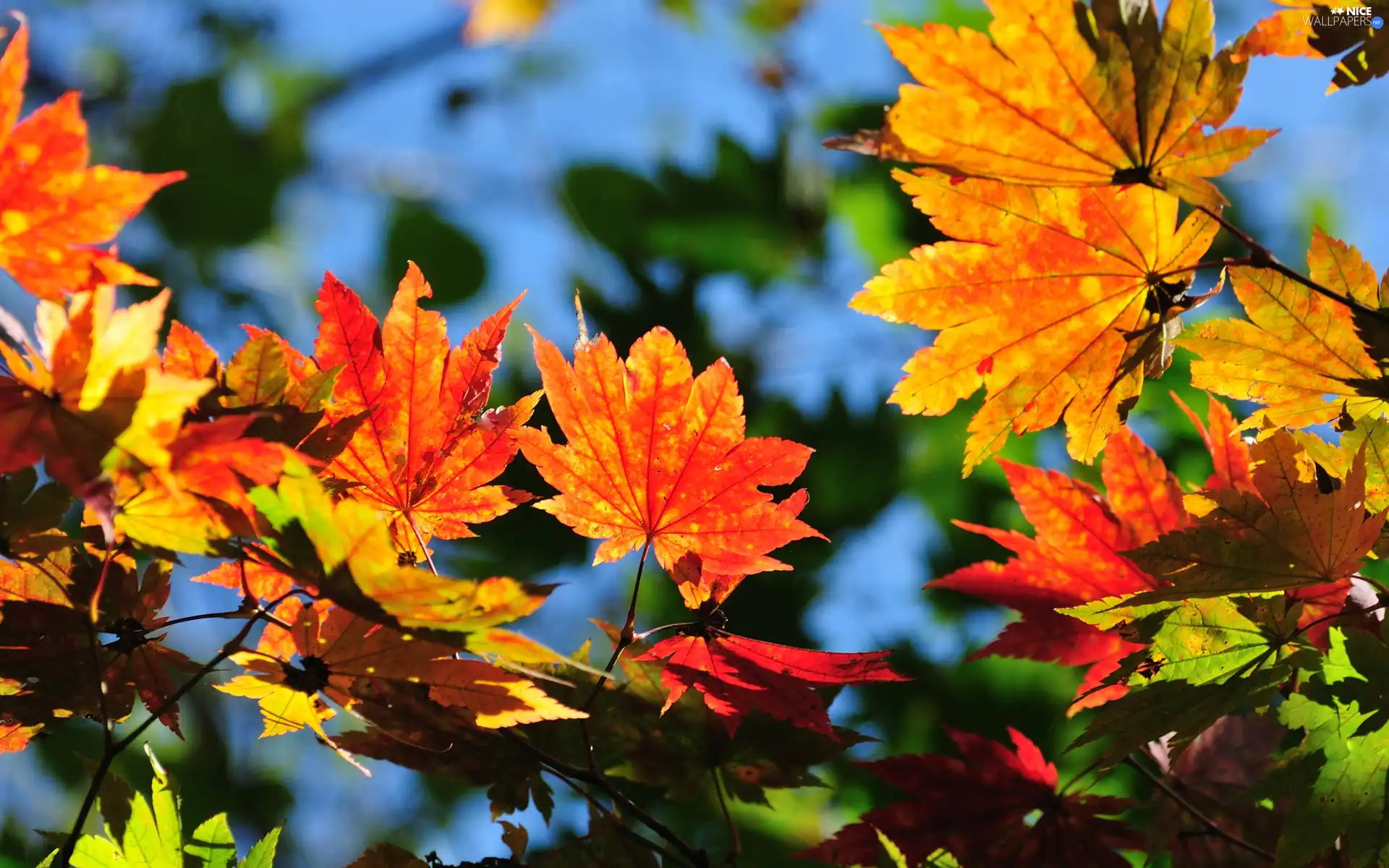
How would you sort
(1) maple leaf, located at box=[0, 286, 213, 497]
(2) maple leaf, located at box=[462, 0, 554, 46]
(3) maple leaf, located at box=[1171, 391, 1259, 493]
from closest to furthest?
(1) maple leaf, located at box=[0, 286, 213, 497], (3) maple leaf, located at box=[1171, 391, 1259, 493], (2) maple leaf, located at box=[462, 0, 554, 46]

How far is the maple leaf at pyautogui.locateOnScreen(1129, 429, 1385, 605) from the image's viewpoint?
677 mm

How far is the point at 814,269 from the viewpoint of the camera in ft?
11.7

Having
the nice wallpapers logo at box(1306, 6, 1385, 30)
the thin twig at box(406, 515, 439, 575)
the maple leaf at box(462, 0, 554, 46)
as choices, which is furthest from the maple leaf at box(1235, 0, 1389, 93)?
the maple leaf at box(462, 0, 554, 46)

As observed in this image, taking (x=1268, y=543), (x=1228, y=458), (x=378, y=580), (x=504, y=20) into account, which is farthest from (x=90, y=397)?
(x=504, y=20)

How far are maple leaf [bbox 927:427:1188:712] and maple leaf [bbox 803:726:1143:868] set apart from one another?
0.11m

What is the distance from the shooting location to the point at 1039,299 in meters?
0.82

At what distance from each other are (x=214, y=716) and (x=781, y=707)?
12.5 ft

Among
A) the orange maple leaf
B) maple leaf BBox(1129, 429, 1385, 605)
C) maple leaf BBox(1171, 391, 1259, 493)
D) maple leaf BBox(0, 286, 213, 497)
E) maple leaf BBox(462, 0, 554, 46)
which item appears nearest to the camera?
maple leaf BBox(0, 286, 213, 497)

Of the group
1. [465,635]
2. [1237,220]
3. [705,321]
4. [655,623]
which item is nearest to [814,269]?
[705,321]

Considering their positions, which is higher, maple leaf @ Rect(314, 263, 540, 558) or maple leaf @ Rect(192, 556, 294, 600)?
maple leaf @ Rect(314, 263, 540, 558)

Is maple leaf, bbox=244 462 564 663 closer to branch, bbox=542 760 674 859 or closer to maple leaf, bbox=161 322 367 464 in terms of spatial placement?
maple leaf, bbox=161 322 367 464

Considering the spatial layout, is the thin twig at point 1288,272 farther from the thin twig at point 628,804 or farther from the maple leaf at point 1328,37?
the thin twig at point 628,804

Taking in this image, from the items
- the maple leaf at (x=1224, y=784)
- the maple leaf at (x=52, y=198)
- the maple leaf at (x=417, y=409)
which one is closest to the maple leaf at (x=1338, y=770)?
the maple leaf at (x=1224, y=784)

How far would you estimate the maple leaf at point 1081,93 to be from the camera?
26.7 inches
